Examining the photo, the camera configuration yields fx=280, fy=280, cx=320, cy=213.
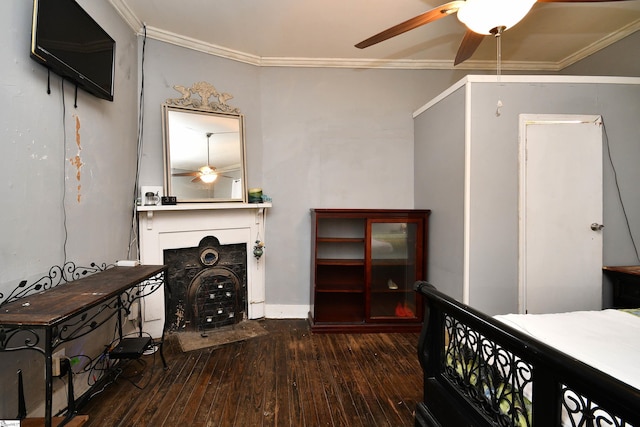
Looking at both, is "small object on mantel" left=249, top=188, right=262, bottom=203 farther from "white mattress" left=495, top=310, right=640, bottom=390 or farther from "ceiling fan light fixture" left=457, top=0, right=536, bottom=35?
"white mattress" left=495, top=310, right=640, bottom=390

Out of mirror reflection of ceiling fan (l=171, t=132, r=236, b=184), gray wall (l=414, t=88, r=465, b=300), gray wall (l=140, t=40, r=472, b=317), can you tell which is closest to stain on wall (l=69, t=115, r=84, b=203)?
mirror reflection of ceiling fan (l=171, t=132, r=236, b=184)

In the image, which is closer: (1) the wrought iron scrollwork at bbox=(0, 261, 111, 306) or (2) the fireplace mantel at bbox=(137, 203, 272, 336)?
(1) the wrought iron scrollwork at bbox=(0, 261, 111, 306)

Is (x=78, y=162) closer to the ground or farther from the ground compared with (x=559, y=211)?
farther from the ground

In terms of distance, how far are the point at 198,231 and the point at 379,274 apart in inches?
76.3

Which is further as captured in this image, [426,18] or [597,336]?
[426,18]

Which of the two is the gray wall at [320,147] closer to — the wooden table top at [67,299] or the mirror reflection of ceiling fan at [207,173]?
the mirror reflection of ceiling fan at [207,173]

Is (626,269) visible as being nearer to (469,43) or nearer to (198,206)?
(469,43)

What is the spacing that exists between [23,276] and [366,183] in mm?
2860

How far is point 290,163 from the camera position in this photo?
3240mm

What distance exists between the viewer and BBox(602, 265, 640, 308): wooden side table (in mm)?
2178

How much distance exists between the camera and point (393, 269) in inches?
119

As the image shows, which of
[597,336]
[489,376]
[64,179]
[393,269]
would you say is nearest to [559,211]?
[597,336]

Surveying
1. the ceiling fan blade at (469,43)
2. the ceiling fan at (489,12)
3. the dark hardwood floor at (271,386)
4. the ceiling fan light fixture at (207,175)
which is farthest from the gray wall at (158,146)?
the ceiling fan at (489,12)

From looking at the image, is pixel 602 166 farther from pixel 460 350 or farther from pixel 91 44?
pixel 91 44
